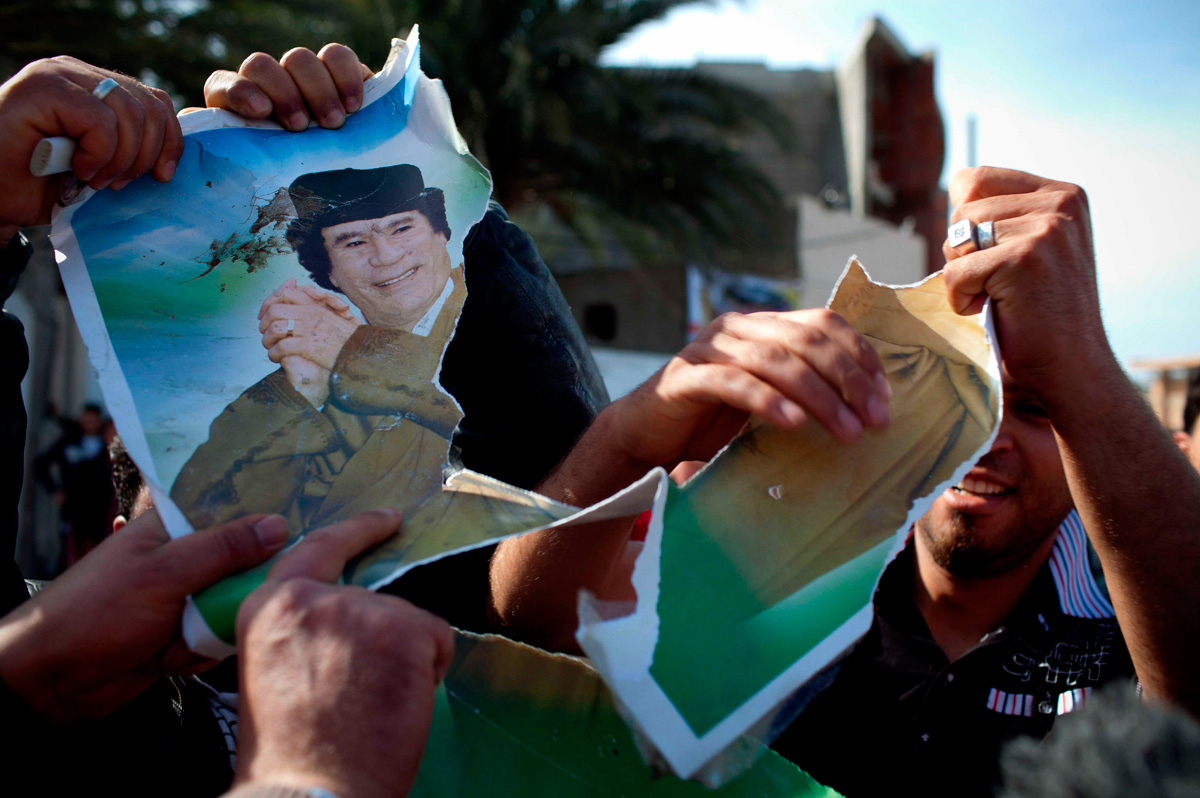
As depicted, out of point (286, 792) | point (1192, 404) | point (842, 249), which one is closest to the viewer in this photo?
point (286, 792)

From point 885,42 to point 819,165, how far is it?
2.31 m

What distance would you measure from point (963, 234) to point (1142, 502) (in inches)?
17.8

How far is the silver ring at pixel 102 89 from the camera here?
42.6 inches

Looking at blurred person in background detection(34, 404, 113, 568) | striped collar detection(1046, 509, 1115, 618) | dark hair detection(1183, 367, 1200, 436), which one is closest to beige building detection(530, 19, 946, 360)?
blurred person in background detection(34, 404, 113, 568)

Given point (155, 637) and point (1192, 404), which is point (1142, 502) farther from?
point (1192, 404)

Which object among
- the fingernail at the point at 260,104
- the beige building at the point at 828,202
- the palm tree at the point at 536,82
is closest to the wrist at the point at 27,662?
the fingernail at the point at 260,104

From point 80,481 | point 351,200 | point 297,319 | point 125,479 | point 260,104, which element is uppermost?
point 260,104

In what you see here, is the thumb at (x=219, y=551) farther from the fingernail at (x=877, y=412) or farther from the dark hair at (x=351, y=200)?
the fingernail at (x=877, y=412)

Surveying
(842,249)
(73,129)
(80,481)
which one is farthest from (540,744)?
(842,249)

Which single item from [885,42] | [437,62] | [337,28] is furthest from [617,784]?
[885,42]

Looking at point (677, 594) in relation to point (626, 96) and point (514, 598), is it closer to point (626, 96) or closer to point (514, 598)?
point (514, 598)

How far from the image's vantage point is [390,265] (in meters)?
1.22

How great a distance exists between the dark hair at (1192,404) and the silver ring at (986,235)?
6.82ft

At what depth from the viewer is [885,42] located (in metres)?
14.3
